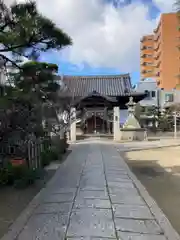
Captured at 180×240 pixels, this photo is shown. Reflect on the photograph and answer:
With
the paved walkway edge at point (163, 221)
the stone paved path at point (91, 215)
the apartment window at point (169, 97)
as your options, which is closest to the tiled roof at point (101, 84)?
the apartment window at point (169, 97)

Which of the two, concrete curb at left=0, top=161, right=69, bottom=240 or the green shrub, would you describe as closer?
concrete curb at left=0, top=161, right=69, bottom=240

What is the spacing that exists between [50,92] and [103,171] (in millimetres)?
3387

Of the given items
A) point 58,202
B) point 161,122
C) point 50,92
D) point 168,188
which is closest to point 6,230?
point 58,202

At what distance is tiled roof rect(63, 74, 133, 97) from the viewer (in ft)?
68.9

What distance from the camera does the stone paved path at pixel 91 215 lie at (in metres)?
2.76

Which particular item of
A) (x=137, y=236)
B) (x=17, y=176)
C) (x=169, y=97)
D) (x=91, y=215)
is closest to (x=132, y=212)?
(x=91, y=215)

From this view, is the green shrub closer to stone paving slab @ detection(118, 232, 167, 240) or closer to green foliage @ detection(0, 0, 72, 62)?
green foliage @ detection(0, 0, 72, 62)

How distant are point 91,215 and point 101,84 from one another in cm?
1958

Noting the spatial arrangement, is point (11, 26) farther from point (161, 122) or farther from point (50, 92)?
point (161, 122)

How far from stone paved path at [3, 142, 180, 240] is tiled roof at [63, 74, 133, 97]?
16113 millimetres

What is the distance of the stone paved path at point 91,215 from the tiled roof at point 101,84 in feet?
52.9

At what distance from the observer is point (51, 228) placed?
2904mm

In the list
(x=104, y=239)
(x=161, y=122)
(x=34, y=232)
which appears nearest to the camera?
(x=104, y=239)

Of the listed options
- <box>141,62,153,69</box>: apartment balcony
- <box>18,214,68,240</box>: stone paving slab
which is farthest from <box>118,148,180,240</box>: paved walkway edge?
<box>141,62,153,69</box>: apartment balcony
